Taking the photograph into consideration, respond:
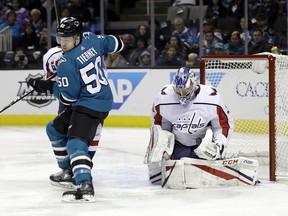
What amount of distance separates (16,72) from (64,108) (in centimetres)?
445

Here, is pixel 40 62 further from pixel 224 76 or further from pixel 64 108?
pixel 64 108

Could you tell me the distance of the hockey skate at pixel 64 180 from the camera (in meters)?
5.45

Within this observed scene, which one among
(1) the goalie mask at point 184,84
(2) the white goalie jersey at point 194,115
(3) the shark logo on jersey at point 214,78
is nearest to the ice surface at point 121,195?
(2) the white goalie jersey at point 194,115

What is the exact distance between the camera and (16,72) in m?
9.87

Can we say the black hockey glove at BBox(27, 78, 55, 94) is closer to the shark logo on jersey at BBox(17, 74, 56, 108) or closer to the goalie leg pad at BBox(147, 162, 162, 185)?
the goalie leg pad at BBox(147, 162, 162, 185)

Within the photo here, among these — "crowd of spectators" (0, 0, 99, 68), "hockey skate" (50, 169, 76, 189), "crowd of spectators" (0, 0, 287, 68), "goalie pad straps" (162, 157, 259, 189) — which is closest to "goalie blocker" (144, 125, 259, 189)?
"goalie pad straps" (162, 157, 259, 189)

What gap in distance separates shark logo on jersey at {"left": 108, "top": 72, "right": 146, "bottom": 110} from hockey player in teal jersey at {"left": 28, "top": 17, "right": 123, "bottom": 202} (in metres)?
4.21

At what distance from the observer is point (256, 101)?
24.9ft

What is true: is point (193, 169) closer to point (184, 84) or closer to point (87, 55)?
point (184, 84)

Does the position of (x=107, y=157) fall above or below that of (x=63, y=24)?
below

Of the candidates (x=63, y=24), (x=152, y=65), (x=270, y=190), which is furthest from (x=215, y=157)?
(x=152, y=65)

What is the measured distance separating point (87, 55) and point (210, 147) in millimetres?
904

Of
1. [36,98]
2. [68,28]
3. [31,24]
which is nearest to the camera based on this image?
[68,28]

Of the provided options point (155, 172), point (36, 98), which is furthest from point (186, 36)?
point (155, 172)
